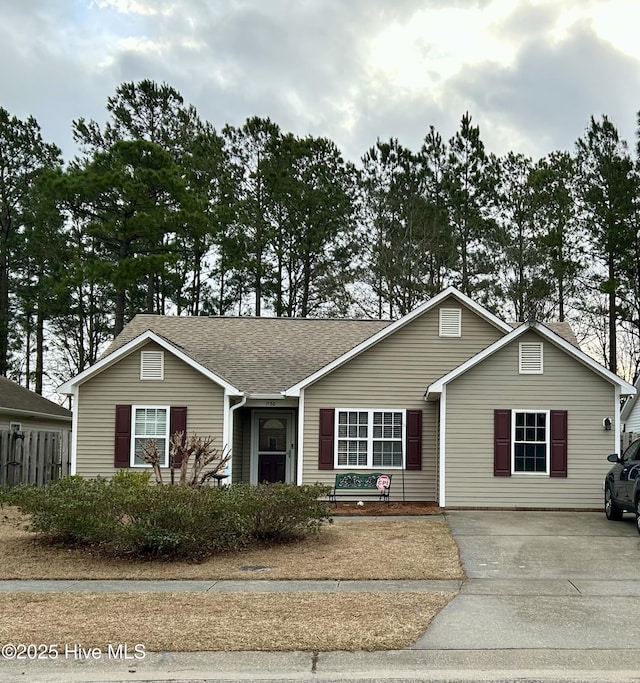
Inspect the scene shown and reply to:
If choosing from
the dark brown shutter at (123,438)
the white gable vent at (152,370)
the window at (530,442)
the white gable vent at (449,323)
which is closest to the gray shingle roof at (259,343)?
the white gable vent at (152,370)

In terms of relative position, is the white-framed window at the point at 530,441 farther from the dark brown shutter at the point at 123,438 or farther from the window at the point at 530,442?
the dark brown shutter at the point at 123,438

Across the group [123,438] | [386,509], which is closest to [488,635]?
[386,509]

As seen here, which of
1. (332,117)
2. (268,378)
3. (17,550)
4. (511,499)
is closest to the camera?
(17,550)

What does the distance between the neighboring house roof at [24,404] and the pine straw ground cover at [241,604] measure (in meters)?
9.84

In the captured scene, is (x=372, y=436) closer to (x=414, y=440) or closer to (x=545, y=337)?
(x=414, y=440)

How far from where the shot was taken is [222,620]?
24.1 feet

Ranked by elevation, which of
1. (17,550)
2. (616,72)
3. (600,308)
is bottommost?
(17,550)

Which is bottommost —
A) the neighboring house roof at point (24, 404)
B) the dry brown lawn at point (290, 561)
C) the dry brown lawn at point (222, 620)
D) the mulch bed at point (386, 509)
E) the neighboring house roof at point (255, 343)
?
the mulch bed at point (386, 509)

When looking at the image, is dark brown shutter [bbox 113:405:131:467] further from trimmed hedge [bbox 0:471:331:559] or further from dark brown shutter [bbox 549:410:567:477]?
dark brown shutter [bbox 549:410:567:477]

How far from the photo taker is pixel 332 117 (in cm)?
2566

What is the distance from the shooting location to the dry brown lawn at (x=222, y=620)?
665 centimetres

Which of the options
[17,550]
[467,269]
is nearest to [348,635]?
[17,550]

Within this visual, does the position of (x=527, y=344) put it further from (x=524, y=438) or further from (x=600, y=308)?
(x=600, y=308)

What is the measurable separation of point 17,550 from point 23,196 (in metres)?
26.2
